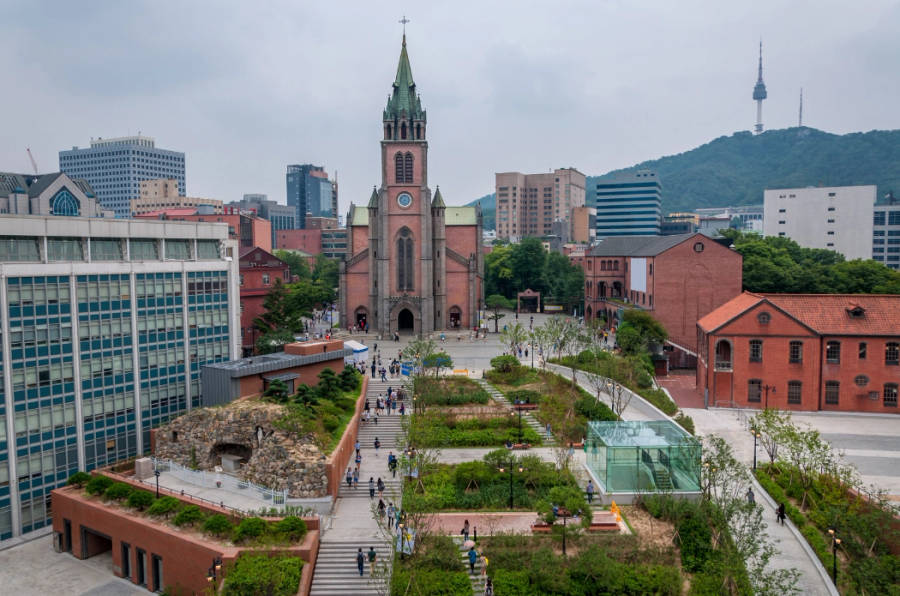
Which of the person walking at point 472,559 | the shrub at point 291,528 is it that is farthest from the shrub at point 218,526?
the person walking at point 472,559

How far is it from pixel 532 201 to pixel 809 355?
6083 inches

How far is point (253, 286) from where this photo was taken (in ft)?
204

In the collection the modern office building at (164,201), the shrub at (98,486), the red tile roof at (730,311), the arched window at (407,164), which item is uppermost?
the modern office building at (164,201)

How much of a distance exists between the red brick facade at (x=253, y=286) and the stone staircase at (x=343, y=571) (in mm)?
35832

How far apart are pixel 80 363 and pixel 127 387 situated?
3.15m

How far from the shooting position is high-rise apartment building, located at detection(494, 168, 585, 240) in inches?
7505

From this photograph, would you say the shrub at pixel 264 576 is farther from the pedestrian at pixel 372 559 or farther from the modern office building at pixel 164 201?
the modern office building at pixel 164 201

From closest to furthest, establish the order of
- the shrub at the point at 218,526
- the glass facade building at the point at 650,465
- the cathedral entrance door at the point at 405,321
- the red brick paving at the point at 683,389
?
the shrub at the point at 218,526, the glass facade building at the point at 650,465, the red brick paving at the point at 683,389, the cathedral entrance door at the point at 405,321

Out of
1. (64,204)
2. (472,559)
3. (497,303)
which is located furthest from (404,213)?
(472,559)

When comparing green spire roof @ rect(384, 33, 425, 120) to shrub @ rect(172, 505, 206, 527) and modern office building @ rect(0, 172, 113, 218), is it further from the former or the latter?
shrub @ rect(172, 505, 206, 527)

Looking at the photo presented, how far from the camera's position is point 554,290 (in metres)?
93.9

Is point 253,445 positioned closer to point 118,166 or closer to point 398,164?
point 398,164

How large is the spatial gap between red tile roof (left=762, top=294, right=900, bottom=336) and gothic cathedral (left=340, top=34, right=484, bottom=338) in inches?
1347

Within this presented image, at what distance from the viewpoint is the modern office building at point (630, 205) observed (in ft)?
499
